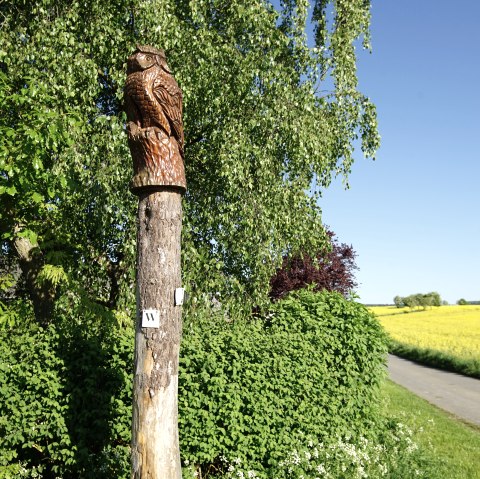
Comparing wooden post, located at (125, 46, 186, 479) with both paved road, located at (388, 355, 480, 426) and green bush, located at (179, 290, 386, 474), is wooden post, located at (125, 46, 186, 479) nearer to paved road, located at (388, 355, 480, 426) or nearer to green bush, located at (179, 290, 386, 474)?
green bush, located at (179, 290, 386, 474)

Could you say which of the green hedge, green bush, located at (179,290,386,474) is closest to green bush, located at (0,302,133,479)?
the green hedge

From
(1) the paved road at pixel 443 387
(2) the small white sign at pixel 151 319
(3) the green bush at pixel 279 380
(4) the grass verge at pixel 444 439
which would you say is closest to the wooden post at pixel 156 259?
(2) the small white sign at pixel 151 319

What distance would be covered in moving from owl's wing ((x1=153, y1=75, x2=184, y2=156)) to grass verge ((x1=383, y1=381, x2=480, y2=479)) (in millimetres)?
5492

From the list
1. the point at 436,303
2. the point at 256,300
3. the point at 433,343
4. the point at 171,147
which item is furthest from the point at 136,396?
the point at 436,303

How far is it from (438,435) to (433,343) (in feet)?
68.0

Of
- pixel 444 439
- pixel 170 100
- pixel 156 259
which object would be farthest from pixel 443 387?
pixel 170 100

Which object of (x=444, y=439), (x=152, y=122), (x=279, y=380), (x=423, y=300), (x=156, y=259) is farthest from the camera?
(x=423, y=300)

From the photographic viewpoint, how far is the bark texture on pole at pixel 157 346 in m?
4.63

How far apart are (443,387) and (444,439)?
27.7 ft

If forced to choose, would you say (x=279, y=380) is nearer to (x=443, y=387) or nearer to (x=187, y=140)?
(x=187, y=140)

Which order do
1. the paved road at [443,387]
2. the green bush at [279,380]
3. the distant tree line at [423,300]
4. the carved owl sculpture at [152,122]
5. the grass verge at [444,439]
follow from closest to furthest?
the carved owl sculpture at [152,122]
the green bush at [279,380]
the grass verge at [444,439]
the paved road at [443,387]
the distant tree line at [423,300]

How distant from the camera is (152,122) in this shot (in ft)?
16.3

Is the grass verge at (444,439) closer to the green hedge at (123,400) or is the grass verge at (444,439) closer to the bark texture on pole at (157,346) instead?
the green hedge at (123,400)

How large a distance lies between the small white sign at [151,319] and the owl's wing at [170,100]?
1.60 metres
